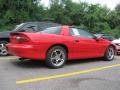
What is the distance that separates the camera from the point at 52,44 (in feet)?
28.4

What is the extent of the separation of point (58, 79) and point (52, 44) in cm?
170

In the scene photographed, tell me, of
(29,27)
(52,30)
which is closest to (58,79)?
(52,30)

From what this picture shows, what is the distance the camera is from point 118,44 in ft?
46.5

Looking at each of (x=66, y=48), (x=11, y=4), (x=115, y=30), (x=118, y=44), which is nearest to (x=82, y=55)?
(x=66, y=48)

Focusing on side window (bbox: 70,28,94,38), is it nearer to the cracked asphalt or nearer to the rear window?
the rear window

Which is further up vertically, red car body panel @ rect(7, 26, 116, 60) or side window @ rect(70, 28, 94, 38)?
side window @ rect(70, 28, 94, 38)

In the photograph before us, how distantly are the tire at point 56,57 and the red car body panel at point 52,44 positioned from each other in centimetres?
14

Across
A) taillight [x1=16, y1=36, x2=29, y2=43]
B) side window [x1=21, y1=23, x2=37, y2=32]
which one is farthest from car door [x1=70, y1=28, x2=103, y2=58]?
side window [x1=21, y1=23, x2=37, y2=32]

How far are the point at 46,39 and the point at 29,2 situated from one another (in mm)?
23290

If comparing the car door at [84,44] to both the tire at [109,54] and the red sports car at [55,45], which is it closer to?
the red sports car at [55,45]

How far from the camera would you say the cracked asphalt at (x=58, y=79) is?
255 inches

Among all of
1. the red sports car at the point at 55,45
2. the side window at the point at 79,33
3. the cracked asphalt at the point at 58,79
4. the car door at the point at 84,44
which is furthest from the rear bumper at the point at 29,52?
the side window at the point at 79,33

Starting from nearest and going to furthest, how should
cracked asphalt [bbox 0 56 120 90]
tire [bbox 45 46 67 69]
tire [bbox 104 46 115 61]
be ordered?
cracked asphalt [bbox 0 56 120 90]
tire [bbox 45 46 67 69]
tire [bbox 104 46 115 61]

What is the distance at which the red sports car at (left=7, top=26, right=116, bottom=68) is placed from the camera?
841cm
